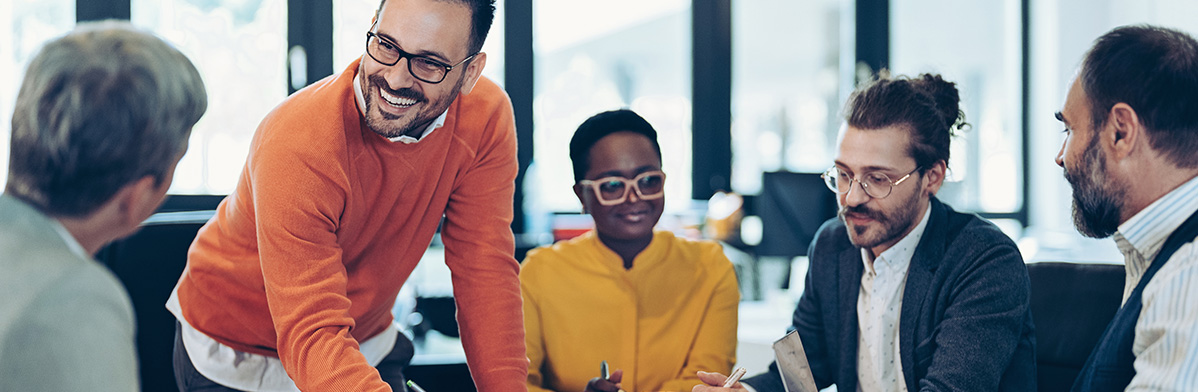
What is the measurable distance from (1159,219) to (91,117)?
128cm

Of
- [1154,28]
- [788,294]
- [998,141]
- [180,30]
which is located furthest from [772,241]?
[998,141]

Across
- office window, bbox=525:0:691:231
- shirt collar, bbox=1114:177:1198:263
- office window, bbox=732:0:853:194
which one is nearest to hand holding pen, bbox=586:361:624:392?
shirt collar, bbox=1114:177:1198:263

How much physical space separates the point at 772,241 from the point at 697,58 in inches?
95.2

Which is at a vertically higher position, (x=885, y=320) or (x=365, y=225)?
(x=365, y=225)

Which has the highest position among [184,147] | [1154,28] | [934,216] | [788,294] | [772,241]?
[1154,28]

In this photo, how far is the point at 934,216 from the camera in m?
1.68

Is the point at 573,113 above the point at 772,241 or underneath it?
above

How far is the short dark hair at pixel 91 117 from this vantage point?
30.1 inches

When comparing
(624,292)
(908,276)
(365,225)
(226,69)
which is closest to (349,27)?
(226,69)

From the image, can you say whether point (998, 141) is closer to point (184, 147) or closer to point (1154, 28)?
point (1154, 28)

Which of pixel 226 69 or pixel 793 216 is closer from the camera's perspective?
pixel 793 216

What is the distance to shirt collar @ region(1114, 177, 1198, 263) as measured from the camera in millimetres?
1186

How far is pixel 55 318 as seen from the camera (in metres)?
0.70

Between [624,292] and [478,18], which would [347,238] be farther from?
[624,292]
